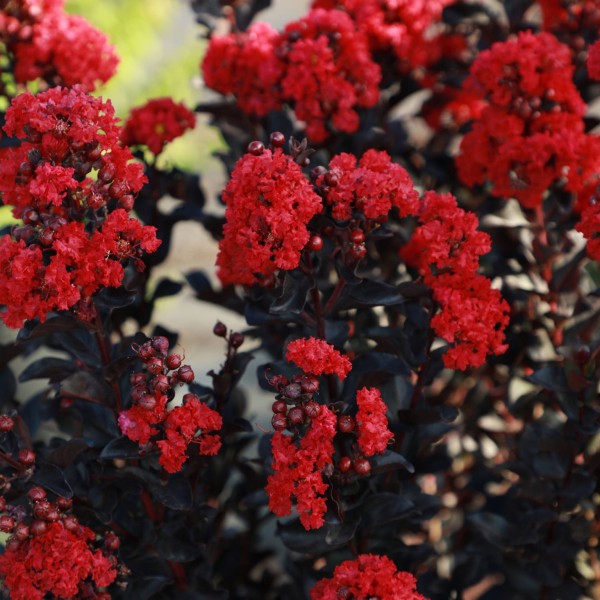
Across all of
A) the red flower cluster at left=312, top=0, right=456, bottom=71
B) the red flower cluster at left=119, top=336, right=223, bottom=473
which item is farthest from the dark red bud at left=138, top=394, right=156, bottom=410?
the red flower cluster at left=312, top=0, right=456, bottom=71

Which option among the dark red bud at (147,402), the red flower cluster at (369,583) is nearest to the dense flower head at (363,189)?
the dark red bud at (147,402)

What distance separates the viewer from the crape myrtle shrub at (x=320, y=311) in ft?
3.89

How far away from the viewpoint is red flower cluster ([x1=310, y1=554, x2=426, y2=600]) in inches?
45.6

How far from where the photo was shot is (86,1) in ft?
19.7

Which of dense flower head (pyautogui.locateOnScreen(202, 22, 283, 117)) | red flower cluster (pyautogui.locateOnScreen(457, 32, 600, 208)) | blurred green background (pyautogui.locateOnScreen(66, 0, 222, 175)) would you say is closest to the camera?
red flower cluster (pyautogui.locateOnScreen(457, 32, 600, 208))

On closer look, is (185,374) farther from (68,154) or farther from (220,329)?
(68,154)

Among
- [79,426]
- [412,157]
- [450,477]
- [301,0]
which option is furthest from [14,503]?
[301,0]

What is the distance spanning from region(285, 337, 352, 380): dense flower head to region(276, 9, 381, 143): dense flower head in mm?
638

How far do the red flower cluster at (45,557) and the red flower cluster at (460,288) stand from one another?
60cm

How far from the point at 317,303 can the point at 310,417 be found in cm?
25

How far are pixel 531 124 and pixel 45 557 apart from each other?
43.5 inches

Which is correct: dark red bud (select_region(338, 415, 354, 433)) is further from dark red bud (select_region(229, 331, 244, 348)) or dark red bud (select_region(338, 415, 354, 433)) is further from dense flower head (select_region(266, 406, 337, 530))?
dark red bud (select_region(229, 331, 244, 348))

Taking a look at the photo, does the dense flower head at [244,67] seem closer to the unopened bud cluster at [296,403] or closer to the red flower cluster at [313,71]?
the red flower cluster at [313,71]

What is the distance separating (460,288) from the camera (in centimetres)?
133
